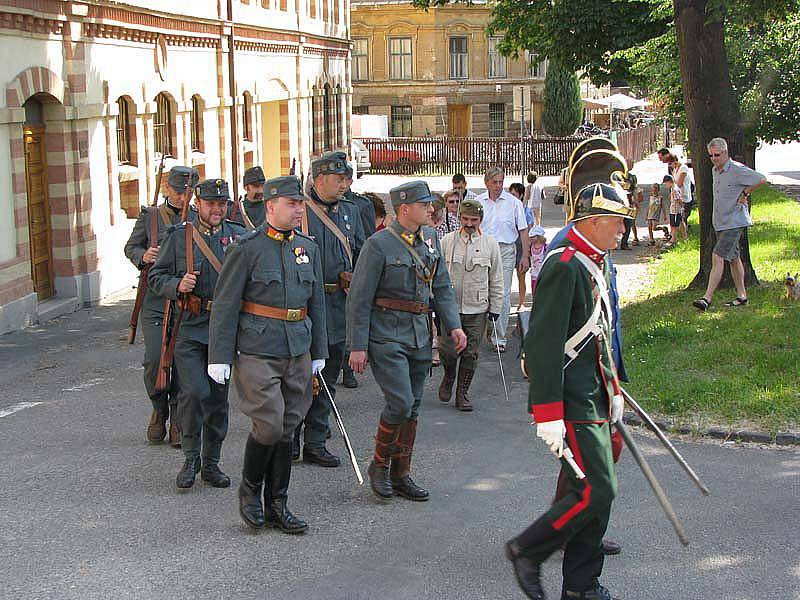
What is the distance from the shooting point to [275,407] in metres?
7.14

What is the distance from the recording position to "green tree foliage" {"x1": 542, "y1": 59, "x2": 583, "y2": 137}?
60.7 meters

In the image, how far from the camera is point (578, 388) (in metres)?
5.91

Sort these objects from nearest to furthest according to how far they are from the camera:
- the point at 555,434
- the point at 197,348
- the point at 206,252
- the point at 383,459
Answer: the point at 555,434 < the point at 383,459 < the point at 197,348 < the point at 206,252

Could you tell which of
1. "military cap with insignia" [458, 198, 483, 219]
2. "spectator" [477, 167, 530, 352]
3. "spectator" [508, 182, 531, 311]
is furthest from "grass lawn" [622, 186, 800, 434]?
"military cap with insignia" [458, 198, 483, 219]

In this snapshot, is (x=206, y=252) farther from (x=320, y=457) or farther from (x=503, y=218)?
(x=503, y=218)

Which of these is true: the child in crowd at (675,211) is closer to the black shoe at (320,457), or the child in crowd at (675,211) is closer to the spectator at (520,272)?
the spectator at (520,272)

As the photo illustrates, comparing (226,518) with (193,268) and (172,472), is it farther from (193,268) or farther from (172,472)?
(193,268)

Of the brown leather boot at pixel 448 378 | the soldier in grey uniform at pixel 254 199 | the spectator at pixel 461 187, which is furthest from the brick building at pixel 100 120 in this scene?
the brown leather boot at pixel 448 378

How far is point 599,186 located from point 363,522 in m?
2.67

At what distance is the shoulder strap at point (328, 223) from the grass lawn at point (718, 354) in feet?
9.26

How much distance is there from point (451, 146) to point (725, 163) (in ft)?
111

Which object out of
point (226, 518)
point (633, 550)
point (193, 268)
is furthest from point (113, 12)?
point (633, 550)

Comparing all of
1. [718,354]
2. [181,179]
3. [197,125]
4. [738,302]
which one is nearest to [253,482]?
[181,179]

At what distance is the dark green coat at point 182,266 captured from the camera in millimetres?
8492
